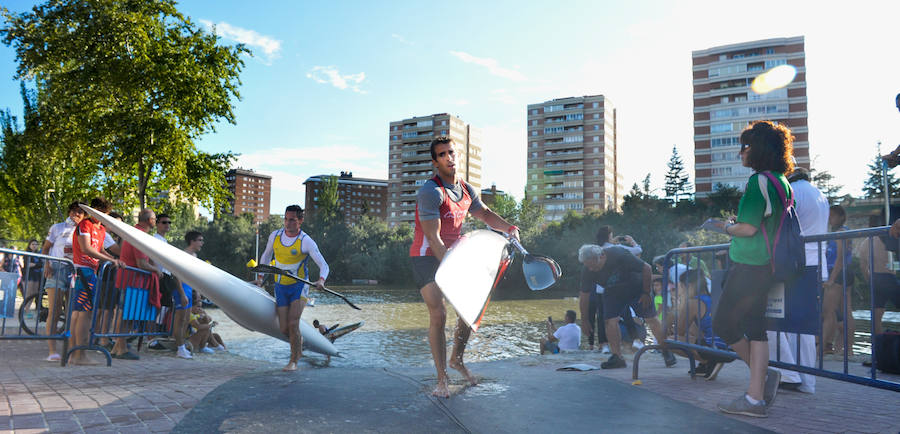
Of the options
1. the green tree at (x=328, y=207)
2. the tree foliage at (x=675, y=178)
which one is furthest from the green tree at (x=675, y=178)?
the green tree at (x=328, y=207)

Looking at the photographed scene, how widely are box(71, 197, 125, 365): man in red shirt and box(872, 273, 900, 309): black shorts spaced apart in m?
8.33

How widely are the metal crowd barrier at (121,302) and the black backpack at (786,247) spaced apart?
6866 mm

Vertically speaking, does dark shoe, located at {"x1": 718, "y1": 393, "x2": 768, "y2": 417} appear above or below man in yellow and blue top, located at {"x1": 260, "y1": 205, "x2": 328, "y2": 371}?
below

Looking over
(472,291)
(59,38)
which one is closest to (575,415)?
(472,291)

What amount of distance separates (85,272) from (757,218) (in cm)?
723

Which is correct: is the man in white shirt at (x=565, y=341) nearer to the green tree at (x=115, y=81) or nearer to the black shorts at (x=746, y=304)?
the black shorts at (x=746, y=304)

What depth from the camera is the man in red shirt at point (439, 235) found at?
4.14m

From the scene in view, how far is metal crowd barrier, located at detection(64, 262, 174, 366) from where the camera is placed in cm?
648

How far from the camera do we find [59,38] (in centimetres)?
1606

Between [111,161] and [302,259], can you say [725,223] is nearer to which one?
[302,259]

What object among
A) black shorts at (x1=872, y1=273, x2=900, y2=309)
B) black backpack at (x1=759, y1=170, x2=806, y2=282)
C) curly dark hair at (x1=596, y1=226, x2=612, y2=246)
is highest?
curly dark hair at (x1=596, y1=226, x2=612, y2=246)

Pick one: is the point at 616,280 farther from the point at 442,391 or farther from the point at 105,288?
the point at 105,288

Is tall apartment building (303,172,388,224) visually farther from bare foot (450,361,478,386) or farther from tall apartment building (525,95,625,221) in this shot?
bare foot (450,361,478,386)

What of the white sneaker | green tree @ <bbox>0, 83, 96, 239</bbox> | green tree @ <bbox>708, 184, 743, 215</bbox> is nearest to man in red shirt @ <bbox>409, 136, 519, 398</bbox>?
the white sneaker
